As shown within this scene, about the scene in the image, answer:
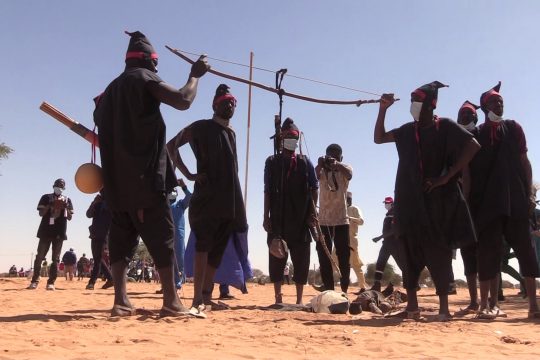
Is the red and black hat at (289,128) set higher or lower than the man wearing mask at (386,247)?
higher

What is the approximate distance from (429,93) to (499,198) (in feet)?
4.19

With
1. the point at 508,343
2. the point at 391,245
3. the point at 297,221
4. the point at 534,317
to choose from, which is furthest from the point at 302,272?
the point at 391,245

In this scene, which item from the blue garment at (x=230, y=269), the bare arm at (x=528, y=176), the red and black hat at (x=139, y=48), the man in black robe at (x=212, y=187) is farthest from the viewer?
the blue garment at (x=230, y=269)

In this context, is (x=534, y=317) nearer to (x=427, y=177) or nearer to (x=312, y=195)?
(x=427, y=177)

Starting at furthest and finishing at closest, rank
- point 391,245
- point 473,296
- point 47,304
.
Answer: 1. point 391,245
2. point 47,304
3. point 473,296

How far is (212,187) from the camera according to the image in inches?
238

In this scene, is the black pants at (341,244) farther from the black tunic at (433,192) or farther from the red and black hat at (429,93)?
the red and black hat at (429,93)

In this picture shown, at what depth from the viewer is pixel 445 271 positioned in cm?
558

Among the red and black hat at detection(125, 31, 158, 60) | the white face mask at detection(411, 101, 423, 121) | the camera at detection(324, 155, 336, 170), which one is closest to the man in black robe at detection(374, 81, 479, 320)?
the white face mask at detection(411, 101, 423, 121)

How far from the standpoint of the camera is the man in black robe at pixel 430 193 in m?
5.60

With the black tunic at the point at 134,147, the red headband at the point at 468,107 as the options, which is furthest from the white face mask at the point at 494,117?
the black tunic at the point at 134,147

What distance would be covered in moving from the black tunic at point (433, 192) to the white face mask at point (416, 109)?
139mm

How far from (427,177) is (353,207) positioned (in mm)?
6562

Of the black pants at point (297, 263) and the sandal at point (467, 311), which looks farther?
the black pants at point (297, 263)
